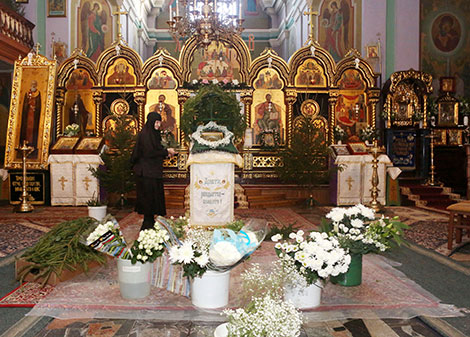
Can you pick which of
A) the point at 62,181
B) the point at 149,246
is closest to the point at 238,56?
the point at 62,181

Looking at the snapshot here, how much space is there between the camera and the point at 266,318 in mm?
2238

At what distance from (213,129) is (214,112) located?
1.46ft

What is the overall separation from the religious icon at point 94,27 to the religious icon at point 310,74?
7.02 meters

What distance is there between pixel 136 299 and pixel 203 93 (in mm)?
3887

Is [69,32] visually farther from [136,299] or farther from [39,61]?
[136,299]

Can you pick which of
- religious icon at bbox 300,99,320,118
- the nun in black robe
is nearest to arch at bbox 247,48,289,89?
religious icon at bbox 300,99,320,118

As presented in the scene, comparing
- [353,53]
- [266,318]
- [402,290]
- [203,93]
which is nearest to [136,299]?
[266,318]

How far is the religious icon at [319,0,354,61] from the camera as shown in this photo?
47.7ft

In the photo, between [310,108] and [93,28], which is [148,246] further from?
[93,28]

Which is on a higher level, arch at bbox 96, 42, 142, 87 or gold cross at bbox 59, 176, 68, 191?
arch at bbox 96, 42, 142, 87

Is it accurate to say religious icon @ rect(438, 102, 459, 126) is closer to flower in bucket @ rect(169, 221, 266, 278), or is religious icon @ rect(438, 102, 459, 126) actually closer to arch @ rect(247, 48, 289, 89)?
arch @ rect(247, 48, 289, 89)

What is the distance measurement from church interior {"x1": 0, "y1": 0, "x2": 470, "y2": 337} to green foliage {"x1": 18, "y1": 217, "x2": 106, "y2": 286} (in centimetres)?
3

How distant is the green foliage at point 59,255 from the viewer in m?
4.26

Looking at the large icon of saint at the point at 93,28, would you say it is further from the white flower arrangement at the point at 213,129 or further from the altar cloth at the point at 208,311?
the altar cloth at the point at 208,311
